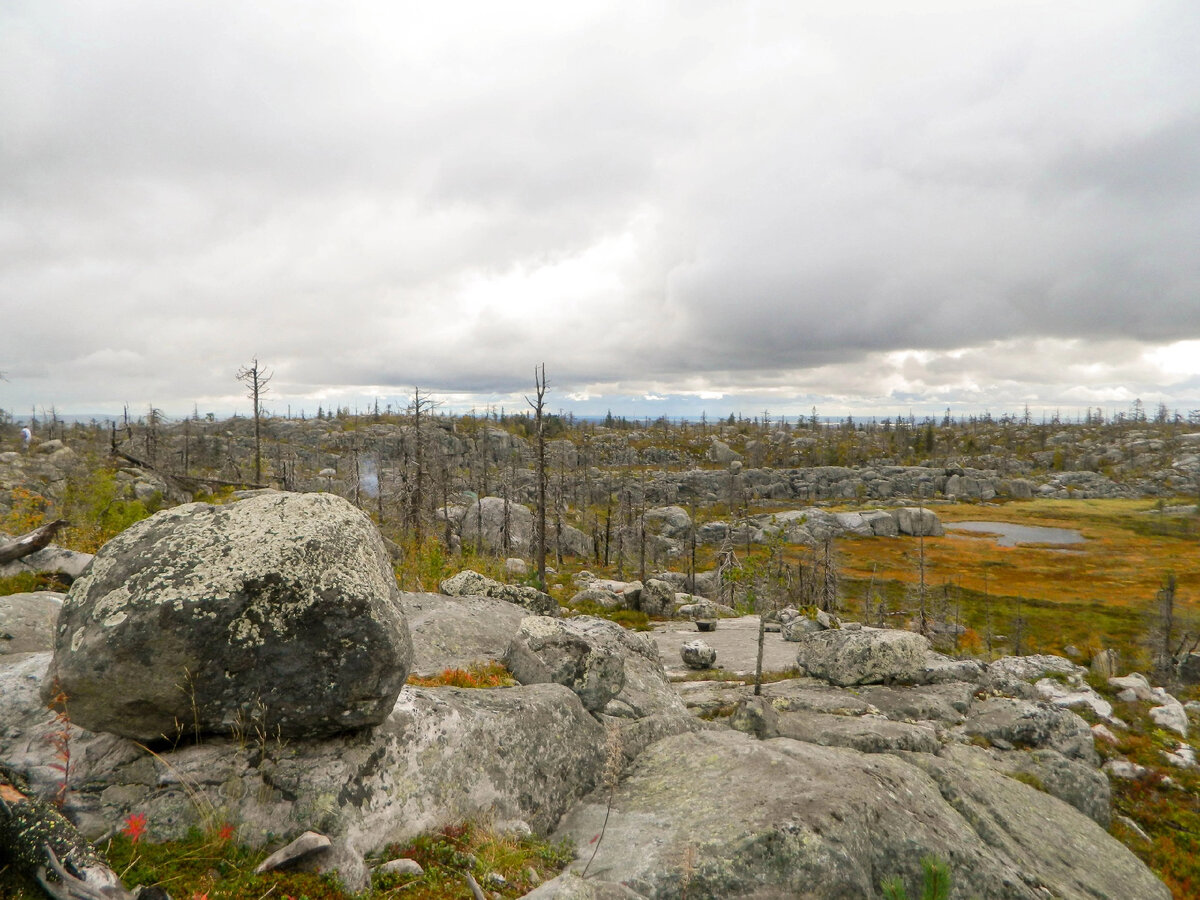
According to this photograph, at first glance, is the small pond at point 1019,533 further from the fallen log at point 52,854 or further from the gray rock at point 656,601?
the fallen log at point 52,854

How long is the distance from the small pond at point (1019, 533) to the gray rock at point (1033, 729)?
131 meters

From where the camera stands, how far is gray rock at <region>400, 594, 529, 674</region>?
44.9 ft

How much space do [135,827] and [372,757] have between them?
250cm

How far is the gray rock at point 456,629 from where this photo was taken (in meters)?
13.7

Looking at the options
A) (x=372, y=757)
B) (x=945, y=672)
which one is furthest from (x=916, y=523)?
(x=372, y=757)

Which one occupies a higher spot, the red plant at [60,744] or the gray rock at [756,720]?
the red plant at [60,744]

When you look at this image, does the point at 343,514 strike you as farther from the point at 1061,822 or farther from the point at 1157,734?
the point at 1157,734

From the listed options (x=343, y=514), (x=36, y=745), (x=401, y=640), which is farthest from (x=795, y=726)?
(x=36, y=745)

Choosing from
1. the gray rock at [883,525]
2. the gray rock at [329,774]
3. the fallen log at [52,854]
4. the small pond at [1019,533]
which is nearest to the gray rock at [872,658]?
the gray rock at [329,774]

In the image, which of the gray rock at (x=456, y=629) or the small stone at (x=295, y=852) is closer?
the small stone at (x=295, y=852)

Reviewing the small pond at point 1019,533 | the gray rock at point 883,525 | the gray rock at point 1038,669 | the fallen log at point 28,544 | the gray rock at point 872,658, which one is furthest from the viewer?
the gray rock at point 883,525

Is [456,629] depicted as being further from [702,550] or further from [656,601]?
[702,550]

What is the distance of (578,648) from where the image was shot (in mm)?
12383

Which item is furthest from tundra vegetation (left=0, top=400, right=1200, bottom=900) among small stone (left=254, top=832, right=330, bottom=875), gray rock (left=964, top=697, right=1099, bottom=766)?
gray rock (left=964, top=697, right=1099, bottom=766)
